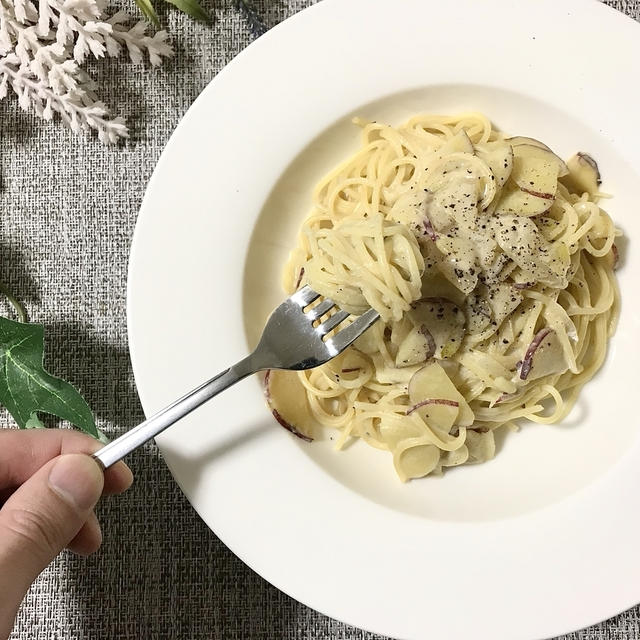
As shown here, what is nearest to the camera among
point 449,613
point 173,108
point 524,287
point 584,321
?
point 449,613

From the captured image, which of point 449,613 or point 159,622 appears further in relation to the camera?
point 159,622

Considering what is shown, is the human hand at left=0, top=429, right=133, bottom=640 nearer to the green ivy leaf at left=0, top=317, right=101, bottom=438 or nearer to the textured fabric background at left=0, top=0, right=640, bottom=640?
the green ivy leaf at left=0, top=317, right=101, bottom=438

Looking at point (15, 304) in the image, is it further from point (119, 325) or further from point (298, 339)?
point (298, 339)

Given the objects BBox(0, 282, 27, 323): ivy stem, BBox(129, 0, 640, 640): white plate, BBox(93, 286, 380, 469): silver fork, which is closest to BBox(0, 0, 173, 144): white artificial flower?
BBox(129, 0, 640, 640): white plate

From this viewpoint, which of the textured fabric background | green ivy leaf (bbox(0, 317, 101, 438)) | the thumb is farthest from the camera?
the textured fabric background

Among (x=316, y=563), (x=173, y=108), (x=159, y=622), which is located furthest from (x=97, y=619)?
(x=173, y=108)

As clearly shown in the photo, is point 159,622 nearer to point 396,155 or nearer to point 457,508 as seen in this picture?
point 457,508
